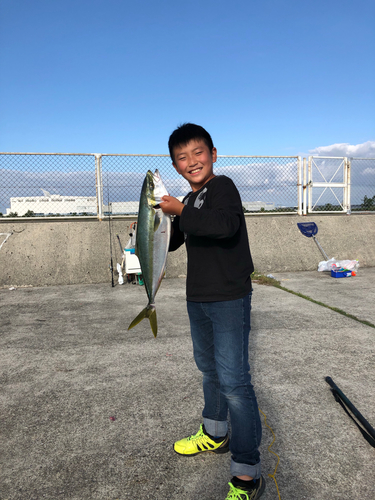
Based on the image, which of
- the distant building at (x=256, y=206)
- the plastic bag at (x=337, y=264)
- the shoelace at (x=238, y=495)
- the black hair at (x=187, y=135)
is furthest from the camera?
the distant building at (x=256, y=206)

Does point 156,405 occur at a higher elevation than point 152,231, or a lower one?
lower

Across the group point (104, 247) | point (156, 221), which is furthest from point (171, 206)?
point (104, 247)

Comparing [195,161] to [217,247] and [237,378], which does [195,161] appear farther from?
[237,378]

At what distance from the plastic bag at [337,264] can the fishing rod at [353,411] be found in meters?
4.89

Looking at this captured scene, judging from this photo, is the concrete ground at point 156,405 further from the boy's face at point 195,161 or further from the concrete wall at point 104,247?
the concrete wall at point 104,247

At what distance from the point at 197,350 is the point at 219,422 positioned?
444 mm

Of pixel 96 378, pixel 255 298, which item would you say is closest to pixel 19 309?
pixel 96 378

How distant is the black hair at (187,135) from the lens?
184 cm

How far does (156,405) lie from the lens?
2.38 meters

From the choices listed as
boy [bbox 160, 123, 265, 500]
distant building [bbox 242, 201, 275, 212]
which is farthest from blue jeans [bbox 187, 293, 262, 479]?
distant building [bbox 242, 201, 275, 212]

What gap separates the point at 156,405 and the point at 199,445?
0.56m

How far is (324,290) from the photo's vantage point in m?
5.54

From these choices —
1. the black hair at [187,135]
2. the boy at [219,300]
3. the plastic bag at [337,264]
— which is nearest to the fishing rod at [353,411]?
the boy at [219,300]

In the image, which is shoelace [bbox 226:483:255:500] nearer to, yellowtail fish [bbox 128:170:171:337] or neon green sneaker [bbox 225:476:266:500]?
neon green sneaker [bbox 225:476:266:500]
